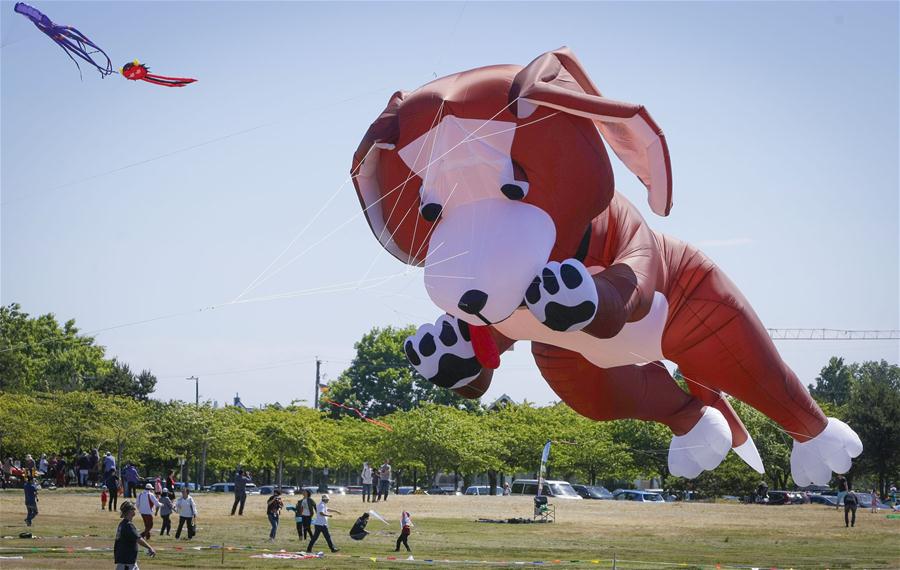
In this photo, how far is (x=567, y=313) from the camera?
8.77m

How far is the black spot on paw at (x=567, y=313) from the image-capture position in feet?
28.7

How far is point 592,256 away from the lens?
1020cm

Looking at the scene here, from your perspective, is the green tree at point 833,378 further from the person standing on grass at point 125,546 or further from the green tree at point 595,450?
the person standing on grass at point 125,546

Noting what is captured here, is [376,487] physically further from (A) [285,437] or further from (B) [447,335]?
(B) [447,335]

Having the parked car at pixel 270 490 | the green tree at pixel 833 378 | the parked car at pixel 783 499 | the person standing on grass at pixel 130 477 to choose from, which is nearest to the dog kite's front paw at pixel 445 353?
the person standing on grass at pixel 130 477

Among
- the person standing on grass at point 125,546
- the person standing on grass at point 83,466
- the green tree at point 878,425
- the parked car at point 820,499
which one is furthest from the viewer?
the green tree at point 878,425

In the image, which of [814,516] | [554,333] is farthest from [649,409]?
[814,516]

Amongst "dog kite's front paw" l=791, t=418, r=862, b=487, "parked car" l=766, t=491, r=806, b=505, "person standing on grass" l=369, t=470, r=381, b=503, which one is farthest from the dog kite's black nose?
"parked car" l=766, t=491, r=806, b=505

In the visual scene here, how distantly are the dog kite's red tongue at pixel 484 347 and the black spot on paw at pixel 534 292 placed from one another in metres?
1.04

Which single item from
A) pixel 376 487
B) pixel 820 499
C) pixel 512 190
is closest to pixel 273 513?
pixel 376 487

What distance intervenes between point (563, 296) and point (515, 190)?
1244mm

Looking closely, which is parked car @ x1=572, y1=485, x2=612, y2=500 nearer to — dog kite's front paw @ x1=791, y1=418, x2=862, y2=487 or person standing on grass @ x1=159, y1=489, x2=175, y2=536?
person standing on grass @ x1=159, y1=489, x2=175, y2=536

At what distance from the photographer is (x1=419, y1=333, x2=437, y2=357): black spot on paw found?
9.78 metres

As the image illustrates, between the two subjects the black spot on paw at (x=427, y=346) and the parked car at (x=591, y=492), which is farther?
the parked car at (x=591, y=492)
